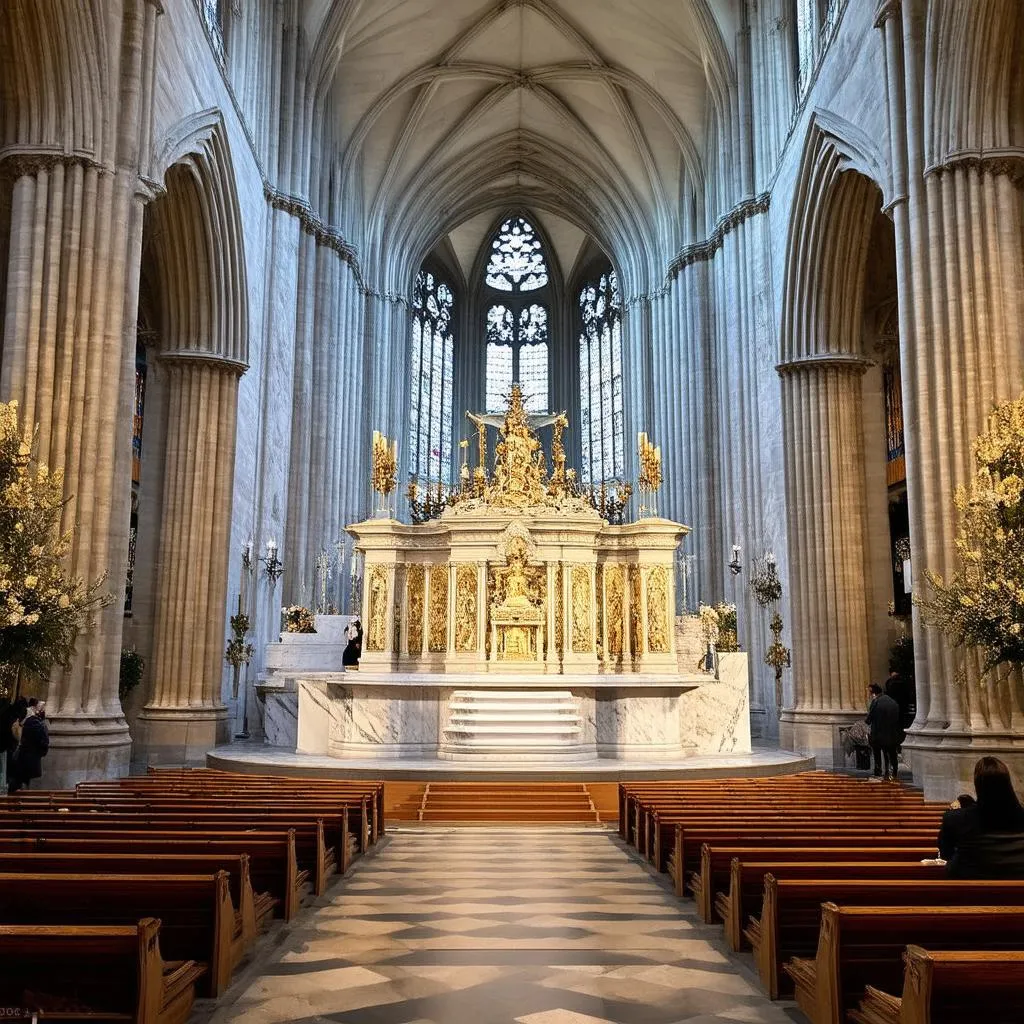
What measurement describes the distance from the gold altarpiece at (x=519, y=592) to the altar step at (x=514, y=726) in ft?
9.11

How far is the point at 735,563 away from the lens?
949 inches

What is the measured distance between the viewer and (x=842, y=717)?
1964 cm

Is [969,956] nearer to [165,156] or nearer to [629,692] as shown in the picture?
[629,692]

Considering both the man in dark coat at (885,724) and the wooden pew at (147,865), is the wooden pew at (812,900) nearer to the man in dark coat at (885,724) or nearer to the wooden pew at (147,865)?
the wooden pew at (147,865)

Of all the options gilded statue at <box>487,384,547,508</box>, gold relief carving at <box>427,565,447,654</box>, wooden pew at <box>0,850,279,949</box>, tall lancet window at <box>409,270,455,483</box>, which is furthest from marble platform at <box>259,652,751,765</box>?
tall lancet window at <box>409,270,455,483</box>

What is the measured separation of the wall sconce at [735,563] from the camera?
78.3 feet

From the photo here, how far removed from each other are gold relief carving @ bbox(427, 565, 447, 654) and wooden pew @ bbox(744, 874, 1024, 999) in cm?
1356

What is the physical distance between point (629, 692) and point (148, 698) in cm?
940

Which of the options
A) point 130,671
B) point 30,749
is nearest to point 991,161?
point 30,749

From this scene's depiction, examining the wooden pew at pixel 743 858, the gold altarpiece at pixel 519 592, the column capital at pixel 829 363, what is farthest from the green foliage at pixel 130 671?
the wooden pew at pixel 743 858

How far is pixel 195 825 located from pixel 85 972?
10.1 feet

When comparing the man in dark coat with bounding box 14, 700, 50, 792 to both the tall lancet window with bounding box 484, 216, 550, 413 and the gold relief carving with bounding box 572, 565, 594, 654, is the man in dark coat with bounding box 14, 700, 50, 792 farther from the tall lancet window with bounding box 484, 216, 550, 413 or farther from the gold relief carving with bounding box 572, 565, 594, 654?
the tall lancet window with bounding box 484, 216, 550, 413

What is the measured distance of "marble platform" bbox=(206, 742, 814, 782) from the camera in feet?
43.7

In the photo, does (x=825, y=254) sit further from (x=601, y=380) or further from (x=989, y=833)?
(x=601, y=380)
